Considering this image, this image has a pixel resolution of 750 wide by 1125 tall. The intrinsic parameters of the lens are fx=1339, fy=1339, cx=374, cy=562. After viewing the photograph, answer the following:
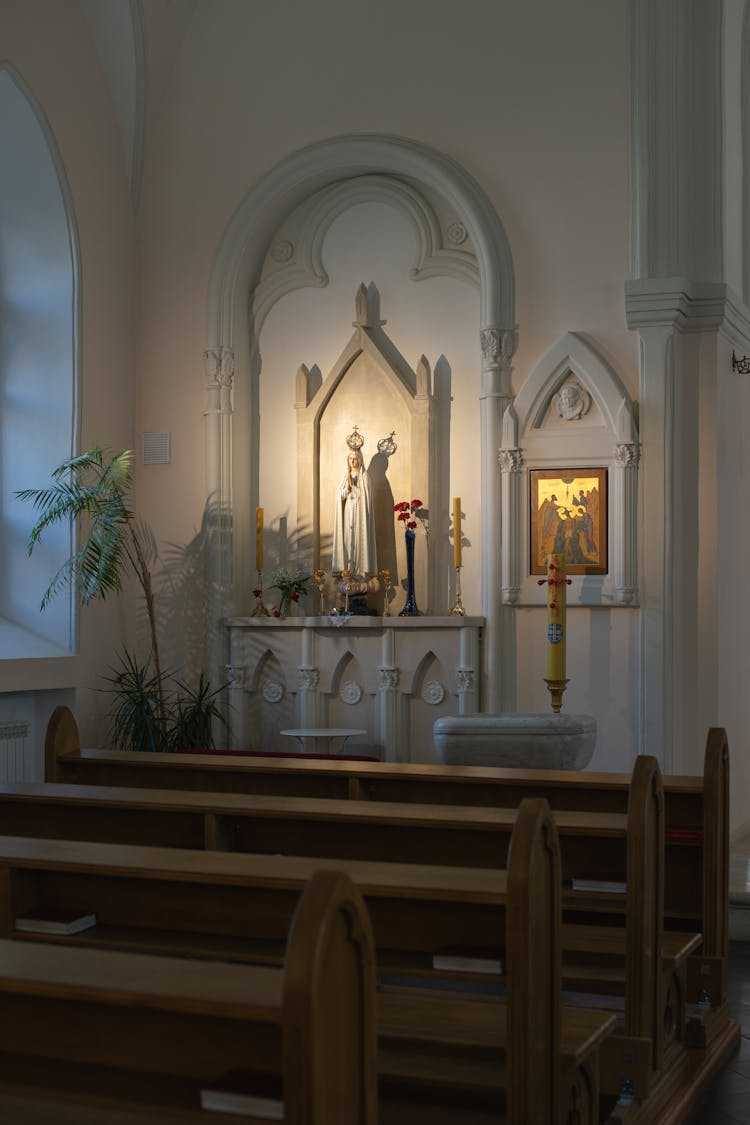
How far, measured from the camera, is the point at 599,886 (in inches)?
164

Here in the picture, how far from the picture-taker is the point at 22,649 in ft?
30.1

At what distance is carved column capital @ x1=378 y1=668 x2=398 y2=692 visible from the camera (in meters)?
9.13

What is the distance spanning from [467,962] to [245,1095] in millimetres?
1339

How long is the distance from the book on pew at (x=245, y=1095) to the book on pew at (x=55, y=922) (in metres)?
1.52

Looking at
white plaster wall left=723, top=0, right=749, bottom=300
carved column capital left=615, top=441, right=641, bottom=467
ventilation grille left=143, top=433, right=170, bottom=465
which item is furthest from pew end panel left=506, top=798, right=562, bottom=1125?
ventilation grille left=143, top=433, right=170, bottom=465

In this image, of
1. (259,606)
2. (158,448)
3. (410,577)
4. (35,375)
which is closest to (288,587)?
(259,606)

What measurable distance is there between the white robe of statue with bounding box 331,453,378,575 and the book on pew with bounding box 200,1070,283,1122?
721 centimetres

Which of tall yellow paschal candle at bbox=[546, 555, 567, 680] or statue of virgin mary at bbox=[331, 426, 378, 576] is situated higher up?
statue of virgin mary at bbox=[331, 426, 378, 576]

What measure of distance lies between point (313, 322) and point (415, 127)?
1598 millimetres

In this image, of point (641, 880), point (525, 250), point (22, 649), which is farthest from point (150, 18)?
point (641, 880)

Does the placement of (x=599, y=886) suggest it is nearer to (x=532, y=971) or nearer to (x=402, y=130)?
(x=532, y=971)

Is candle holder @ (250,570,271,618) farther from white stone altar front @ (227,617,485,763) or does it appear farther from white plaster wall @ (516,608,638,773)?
white plaster wall @ (516,608,638,773)

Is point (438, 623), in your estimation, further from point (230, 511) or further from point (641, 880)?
point (641, 880)

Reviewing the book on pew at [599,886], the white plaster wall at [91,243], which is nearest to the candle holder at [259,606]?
the white plaster wall at [91,243]
